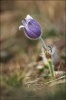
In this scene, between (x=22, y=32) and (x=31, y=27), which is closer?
(x=31, y=27)

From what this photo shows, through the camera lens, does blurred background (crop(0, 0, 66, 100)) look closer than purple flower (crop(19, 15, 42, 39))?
No

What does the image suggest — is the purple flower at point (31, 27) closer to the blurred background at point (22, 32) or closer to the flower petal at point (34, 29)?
the flower petal at point (34, 29)

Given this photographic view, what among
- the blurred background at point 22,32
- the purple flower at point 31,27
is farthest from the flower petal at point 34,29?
the blurred background at point 22,32

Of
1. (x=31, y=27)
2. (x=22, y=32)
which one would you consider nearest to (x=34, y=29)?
(x=31, y=27)

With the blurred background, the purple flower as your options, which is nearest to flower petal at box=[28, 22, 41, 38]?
the purple flower

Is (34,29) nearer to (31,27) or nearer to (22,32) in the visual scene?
(31,27)

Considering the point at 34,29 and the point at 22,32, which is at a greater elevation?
the point at 22,32

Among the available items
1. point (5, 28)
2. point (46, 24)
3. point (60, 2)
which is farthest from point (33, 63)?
point (60, 2)

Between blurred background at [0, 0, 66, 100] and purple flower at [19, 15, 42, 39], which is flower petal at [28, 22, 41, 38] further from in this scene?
blurred background at [0, 0, 66, 100]
